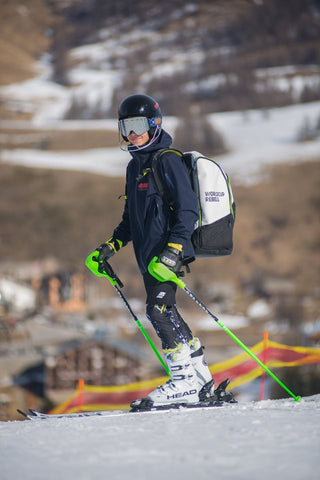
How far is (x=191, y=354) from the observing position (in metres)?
4.86

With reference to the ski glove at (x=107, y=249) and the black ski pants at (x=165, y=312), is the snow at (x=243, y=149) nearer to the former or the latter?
the ski glove at (x=107, y=249)

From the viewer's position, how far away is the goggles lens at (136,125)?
15.2ft

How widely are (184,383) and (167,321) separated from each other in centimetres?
48

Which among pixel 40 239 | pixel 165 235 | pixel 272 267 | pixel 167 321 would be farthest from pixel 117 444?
pixel 40 239

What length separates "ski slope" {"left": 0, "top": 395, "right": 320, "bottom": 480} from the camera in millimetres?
2846

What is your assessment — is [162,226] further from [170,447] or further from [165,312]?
[170,447]

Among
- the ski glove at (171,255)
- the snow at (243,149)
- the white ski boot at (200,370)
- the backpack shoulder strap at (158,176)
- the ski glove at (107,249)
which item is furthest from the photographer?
the snow at (243,149)

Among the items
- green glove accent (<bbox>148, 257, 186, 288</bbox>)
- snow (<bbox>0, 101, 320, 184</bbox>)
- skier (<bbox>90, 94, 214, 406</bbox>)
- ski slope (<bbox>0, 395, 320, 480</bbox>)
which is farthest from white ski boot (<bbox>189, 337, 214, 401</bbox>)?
snow (<bbox>0, 101, 320, 184</bbox>)

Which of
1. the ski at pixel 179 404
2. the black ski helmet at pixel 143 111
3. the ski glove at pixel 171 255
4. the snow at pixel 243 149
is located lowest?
the ski at pixel 179 404

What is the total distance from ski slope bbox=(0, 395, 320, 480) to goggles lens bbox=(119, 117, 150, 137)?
6.56 ft

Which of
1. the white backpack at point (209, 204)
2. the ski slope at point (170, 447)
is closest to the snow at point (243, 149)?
the white backpack at point (209, 204)

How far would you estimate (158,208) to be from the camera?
4.49 m

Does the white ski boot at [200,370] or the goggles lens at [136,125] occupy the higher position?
the goggles lens at [136,125]

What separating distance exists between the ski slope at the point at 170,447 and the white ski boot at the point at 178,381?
33cm
